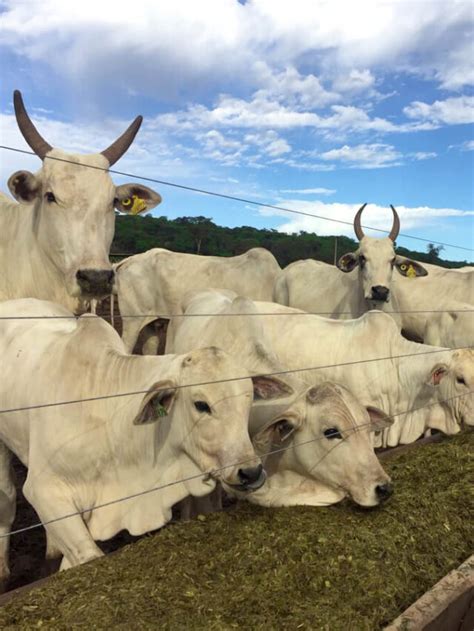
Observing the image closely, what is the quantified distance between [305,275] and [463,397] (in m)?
3.78

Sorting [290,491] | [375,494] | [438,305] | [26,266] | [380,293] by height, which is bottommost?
[290,491]

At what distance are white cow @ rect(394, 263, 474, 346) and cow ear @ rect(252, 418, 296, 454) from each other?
4.20m

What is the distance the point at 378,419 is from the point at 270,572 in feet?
5.12

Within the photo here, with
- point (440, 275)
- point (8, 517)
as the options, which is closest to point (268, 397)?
point (8, 517)

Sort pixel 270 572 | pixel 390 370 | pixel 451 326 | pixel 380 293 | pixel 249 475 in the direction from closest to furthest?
pixel 270 572 → pixel 249 475 → pixel 390 370 → pixel 380 293 → pixel 451 326

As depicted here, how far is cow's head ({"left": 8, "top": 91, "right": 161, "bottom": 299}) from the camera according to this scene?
138 inches

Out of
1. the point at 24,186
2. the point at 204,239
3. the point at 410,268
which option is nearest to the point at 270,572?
the point at 24,186

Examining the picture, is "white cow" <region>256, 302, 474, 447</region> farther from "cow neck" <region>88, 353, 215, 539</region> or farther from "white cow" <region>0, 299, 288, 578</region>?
"cow neck" <region>88, 353, 215, 539</region>

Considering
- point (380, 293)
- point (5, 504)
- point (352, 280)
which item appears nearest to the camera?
point (5, 504)

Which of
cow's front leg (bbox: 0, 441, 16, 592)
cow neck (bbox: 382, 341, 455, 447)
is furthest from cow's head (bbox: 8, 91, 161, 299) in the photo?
cow neck (bbox: 382, 341, 455, 447)

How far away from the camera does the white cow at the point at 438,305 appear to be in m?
7.48

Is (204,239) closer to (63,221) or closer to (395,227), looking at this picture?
(395,227)

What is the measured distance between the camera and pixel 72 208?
361 centimetres

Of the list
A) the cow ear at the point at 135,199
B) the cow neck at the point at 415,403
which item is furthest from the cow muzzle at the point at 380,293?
the cow ear at the point at 135,199
